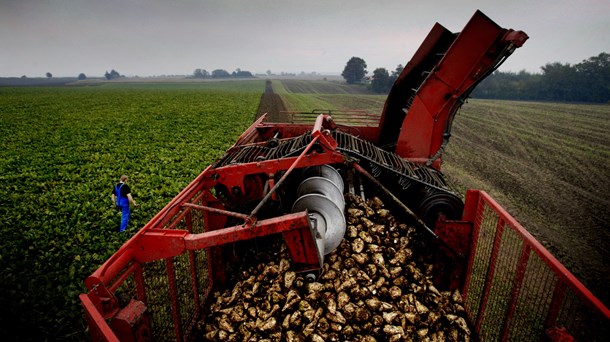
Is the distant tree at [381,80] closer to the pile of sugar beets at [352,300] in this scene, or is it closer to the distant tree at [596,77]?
the distant tree at [596,77]

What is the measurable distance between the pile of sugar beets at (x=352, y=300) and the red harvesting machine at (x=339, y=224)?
21cm

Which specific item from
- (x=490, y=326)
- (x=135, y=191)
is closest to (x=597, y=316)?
(x=490, y=326)

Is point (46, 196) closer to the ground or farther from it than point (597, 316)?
closer to the ground

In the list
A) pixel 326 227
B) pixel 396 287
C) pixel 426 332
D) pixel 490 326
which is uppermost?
pixel 326 227

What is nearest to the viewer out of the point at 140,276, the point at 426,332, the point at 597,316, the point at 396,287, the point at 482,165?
the point at 597,316

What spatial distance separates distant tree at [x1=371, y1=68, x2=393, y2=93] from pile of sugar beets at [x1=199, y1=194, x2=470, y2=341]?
2483 inches

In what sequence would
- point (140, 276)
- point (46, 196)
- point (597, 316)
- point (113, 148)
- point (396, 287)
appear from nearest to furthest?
point (597, 316) → point (140, 276) → point (396, 287) → point (46, 196) → point (113, 148)

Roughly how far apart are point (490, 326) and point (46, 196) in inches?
380

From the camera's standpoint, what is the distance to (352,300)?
3.42 m

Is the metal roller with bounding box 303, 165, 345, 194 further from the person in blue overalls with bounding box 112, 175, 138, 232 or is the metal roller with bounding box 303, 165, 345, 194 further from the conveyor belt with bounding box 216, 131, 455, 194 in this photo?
the person in blue overalls with bounding box 112, 175, 138, 232

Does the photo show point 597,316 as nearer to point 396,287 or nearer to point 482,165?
point 396,287

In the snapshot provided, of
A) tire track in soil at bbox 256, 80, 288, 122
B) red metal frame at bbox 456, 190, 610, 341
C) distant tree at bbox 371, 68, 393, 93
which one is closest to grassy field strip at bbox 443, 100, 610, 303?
red metal frame at bbox 456, 190, 610, 341

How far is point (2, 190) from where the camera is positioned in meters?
8.34

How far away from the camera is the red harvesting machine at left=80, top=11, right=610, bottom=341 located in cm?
256
